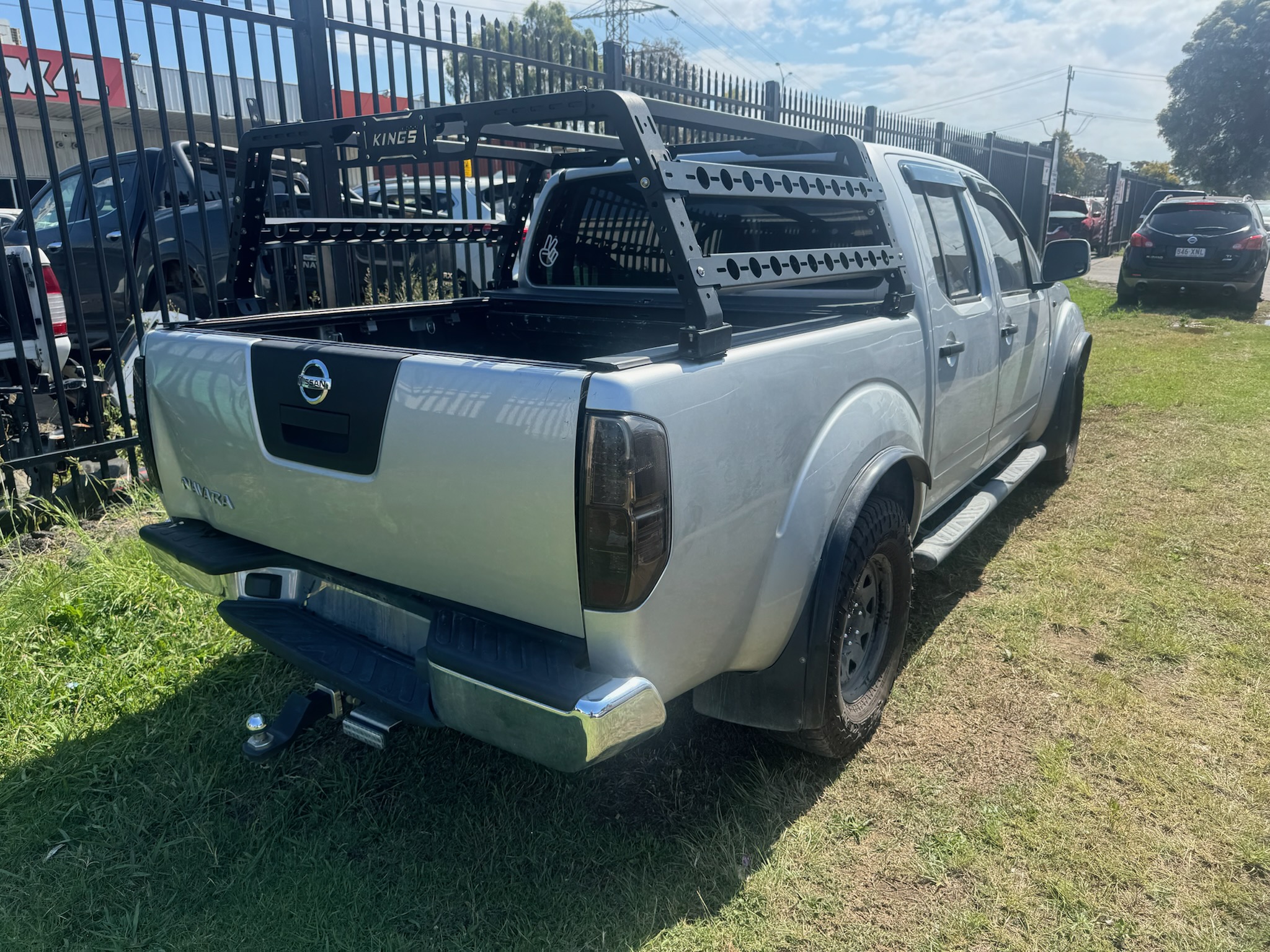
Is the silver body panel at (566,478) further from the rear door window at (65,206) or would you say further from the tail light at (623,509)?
the rear door window at (65,206)

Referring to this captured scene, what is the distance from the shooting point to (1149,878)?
95.9 inches

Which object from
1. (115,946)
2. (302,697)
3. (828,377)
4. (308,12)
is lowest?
(115,946)

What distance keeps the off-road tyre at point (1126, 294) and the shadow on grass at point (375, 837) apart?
14.5 metres

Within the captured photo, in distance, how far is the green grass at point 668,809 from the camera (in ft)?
7.57

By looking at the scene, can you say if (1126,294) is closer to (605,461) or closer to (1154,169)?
(605,461)

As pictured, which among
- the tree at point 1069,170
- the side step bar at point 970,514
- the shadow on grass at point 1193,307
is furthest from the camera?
the tree at point 1069,170

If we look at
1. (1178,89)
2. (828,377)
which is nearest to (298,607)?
(828,377)

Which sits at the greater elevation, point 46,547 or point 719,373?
point 719,373

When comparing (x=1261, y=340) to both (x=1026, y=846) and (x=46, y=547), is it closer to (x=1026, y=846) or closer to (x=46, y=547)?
(x=1026, y=846)

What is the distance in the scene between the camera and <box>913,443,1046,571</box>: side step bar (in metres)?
3.30

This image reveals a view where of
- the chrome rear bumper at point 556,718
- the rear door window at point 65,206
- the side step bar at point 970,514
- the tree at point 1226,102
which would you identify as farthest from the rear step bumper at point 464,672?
the tree at point 1226,102

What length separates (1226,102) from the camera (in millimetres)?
44781

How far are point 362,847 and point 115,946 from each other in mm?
619

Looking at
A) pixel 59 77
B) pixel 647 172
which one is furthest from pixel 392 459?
pixel 59 77
